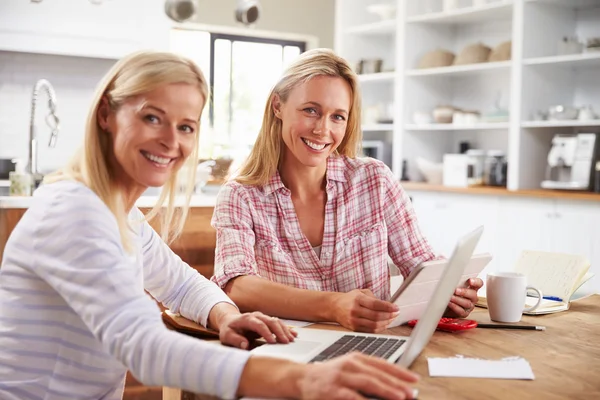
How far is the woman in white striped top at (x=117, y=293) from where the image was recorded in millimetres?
1084

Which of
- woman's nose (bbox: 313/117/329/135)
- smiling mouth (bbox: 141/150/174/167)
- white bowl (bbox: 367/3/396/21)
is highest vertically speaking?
white bowl (bbox: 367/3/396/21)

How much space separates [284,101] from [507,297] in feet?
2.57

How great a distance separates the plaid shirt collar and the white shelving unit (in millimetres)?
2870

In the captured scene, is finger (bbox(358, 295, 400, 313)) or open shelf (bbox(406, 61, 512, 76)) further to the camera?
open shelf (bbox(406, 61, 512, 76))

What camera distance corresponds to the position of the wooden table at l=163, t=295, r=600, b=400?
117 cm

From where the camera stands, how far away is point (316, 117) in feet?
6.53

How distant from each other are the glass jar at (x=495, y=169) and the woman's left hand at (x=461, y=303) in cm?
352

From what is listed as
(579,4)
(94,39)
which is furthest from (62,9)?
(579,4)

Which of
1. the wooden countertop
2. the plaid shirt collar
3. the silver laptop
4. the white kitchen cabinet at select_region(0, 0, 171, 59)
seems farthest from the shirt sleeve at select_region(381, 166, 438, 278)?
the white kitchen cabinet at select_region(0, 0, 171, 59)

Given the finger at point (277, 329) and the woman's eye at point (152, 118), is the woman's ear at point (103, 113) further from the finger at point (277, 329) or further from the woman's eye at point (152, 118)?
the finger at point (277, 329)

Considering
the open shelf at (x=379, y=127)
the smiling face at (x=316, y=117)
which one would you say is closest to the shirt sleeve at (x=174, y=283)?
the smiling face at (x=316, y=117)

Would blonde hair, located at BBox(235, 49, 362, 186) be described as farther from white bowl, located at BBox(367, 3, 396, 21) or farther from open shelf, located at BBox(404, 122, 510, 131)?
white bowl, located at BBox(367, 3, 396, 21)

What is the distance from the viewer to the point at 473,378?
1.23 m

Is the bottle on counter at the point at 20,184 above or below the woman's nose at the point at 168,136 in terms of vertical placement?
below
